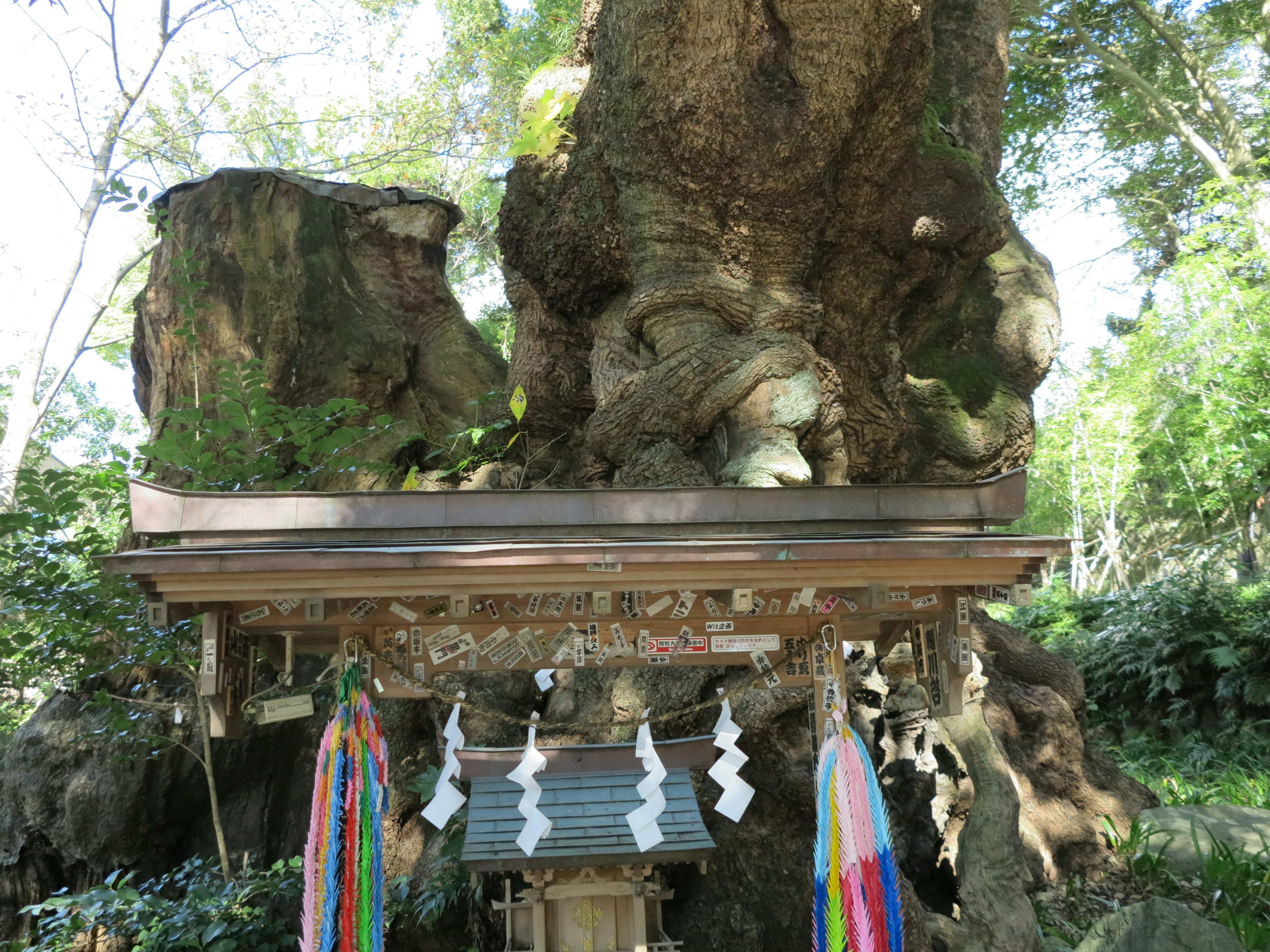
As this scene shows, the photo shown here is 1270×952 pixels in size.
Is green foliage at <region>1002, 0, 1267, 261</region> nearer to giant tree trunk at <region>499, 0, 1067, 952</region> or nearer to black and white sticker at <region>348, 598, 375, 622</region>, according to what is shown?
giant tree trunk at <region>499, 0, 1067, 952</region>

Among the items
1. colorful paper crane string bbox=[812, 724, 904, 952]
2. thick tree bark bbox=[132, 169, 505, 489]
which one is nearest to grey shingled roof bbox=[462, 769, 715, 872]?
colorful paper crane string bbox=[812, 724, 904, 952]

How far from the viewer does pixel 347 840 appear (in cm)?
355

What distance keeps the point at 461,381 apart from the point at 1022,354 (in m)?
5.56

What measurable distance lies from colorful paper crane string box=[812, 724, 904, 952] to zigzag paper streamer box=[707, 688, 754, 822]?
336 millimetres

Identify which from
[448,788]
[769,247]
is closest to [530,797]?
[448,788]

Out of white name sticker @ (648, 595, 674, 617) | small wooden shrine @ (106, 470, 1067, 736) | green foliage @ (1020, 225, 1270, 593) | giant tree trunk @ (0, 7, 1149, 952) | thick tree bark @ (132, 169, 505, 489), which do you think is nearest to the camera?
small wooden shrine @ (106, 470, 1067, 736)

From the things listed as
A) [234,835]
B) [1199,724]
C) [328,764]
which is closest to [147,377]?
[234,835]

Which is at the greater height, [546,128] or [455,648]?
[546,128]

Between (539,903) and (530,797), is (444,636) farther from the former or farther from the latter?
(539,903)

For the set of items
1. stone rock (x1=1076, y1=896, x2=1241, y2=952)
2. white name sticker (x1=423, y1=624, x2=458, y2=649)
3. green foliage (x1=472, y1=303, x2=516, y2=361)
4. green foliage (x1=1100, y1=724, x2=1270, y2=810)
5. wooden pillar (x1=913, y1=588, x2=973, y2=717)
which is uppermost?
green foliage (x1=472, y1=303, x2=516, y2=361)

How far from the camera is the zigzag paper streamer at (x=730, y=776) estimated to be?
3.63 m

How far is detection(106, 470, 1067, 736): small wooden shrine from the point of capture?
10.5 ft

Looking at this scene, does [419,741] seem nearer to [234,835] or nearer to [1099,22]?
[234,835]

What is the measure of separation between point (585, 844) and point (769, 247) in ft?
14.1
